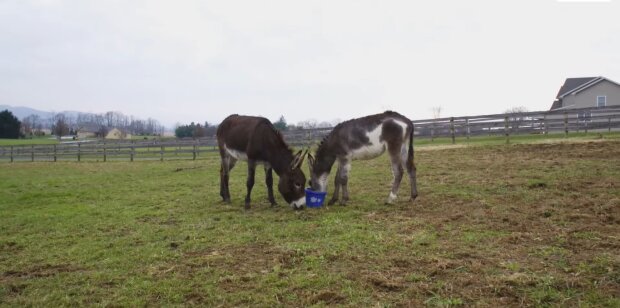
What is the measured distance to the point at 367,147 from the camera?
8789 mm

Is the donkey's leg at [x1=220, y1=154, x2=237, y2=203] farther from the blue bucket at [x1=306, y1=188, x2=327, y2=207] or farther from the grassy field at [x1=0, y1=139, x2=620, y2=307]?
the blue bucket at [x1=306, y1=188, x2=327, y2=207]


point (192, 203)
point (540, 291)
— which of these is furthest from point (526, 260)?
point (192, 203)

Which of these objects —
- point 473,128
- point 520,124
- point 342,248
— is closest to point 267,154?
point 342,248

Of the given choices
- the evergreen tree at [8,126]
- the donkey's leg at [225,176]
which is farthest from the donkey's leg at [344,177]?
the evergreen tree at [8,126]

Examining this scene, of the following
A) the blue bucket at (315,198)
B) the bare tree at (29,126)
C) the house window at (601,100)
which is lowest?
the blue bucket at (315,198)

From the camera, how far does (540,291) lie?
3836 mm

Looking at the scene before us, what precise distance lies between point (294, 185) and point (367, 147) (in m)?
1.76

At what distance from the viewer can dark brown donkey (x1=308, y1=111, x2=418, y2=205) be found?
861 cm

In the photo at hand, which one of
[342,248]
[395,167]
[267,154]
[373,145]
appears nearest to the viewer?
[342,248]

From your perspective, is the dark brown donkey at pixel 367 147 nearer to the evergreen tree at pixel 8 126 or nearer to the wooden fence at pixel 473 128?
the wooden fence at pixel 473 128

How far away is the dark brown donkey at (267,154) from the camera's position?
864cm

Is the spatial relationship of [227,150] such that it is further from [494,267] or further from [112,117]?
[112,117]

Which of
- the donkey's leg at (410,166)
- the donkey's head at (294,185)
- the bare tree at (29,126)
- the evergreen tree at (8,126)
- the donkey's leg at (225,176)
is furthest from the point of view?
the bare tree at (29,126)

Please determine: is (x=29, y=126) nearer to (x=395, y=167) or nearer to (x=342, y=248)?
(x=395, y=167)
